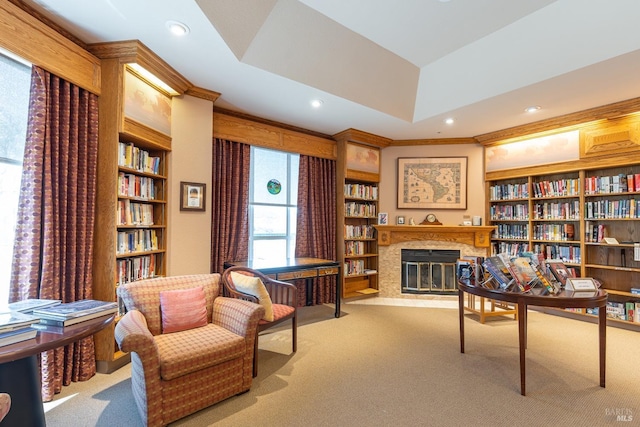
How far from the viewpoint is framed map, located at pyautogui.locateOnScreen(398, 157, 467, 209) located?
17.7 ft

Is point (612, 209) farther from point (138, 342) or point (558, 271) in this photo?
point (138, 342)

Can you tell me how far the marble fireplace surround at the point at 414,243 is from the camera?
5172 millimetres

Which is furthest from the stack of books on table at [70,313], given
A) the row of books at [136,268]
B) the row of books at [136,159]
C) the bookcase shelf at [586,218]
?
the bookcase shelf at [586,218]

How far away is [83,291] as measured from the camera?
2.51 m

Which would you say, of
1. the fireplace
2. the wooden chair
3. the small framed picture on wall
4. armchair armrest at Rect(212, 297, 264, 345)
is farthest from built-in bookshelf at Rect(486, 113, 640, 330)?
armchair armrest at Rect(212, 297, 264, 345)

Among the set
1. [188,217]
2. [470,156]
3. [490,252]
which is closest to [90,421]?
[188,217]

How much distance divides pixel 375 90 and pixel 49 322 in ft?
12.4

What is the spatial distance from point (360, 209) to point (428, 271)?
1635 mm

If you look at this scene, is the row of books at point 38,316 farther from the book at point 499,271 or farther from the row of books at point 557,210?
the row of books at point 557,210

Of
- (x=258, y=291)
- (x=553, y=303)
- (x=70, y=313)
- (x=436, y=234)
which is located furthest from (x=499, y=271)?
(x=70, y=313)

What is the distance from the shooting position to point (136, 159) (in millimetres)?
2988

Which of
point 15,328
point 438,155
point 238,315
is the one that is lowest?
point 238,315

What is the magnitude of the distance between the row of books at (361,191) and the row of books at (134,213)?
302cm

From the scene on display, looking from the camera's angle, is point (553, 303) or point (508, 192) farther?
point (508, 192)
